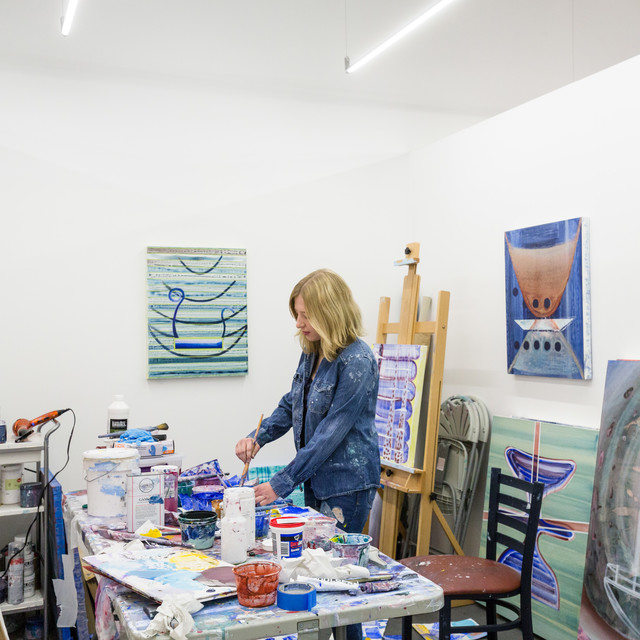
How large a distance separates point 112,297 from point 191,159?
0.94 metres

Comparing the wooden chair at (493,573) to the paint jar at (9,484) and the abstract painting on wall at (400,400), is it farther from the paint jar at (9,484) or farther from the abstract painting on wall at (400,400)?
the paint jar at (9,484)

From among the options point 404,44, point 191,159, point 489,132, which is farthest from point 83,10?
point 489,132

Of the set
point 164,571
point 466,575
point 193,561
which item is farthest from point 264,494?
point 466,575

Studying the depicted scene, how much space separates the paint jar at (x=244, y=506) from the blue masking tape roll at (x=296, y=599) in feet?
1.07

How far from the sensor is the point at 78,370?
12.6 ft

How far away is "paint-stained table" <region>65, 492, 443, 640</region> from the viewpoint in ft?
4.75

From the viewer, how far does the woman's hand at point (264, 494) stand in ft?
7.18

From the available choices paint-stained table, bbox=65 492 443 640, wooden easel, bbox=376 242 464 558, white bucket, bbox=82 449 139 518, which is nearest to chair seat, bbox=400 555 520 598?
paint-stained table, bbox=65 492 443 640

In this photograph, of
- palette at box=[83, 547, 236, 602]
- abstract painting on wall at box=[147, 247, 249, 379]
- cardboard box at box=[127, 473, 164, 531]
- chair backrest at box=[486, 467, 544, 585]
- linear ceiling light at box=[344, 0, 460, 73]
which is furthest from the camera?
abstract painting on wall at box=[147, 247, 249, 379]

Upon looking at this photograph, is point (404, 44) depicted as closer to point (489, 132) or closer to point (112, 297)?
point (489, 132)

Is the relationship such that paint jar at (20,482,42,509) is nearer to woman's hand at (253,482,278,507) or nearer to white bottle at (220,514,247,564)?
woman's hand at (253,482,278,507)

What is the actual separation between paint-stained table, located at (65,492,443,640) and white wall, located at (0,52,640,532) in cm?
184

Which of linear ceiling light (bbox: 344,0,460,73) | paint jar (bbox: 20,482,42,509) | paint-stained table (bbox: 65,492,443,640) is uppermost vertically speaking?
linear ceiling light (bbox: 344,0,460,73)

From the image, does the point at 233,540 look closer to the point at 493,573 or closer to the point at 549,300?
the point at 493,573
